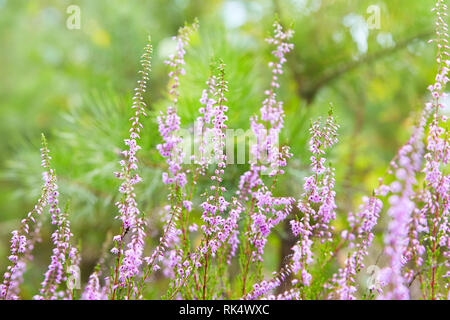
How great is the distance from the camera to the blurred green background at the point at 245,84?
1278 mm

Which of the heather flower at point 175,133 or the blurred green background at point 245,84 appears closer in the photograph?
the heather flower at point 175,133

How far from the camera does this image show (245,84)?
1.27 metres

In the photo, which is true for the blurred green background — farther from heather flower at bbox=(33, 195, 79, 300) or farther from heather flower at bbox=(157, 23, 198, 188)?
heather flower at bbox=(33, 195, 79, 300)

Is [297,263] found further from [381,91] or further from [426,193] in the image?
[381,91]

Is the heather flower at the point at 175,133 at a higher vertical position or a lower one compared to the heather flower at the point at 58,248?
higher

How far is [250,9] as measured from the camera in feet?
6.48

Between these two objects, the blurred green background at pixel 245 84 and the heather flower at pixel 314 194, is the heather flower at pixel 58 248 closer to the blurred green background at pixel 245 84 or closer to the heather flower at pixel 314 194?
the blurred green background at pixel 245 84

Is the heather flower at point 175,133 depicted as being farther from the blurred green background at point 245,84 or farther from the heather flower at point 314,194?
the heather flower at point 314,194

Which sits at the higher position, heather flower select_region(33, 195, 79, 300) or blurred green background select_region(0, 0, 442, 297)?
blurred green background select_region(0, 0, 442, 297)

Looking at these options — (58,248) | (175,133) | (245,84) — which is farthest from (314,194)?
(58,248)

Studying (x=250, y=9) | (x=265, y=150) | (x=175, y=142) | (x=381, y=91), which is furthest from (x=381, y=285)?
(x=381, y=91)

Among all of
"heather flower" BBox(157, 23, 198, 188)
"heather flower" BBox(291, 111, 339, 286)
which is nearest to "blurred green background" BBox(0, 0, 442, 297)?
"heather flower" BBox(157, 23, 198, 188)

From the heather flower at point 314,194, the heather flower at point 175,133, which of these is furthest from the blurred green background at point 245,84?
the heather flower at point 314,194

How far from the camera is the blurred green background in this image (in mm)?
1278
